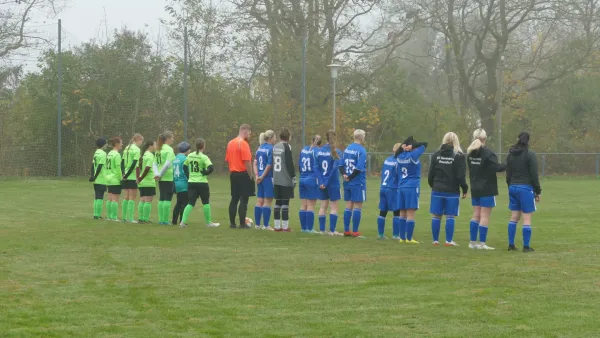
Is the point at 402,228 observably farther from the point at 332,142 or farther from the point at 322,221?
the point at 332,142

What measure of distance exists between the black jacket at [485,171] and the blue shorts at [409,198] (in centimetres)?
112

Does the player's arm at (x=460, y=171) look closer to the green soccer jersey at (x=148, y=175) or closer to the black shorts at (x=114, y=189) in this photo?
the green soccer jersey at (x=148, y=175)

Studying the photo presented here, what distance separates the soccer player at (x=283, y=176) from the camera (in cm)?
1644

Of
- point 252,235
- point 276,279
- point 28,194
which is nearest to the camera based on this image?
point 276,279

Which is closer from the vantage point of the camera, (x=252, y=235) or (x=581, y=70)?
(x=252, y=235)

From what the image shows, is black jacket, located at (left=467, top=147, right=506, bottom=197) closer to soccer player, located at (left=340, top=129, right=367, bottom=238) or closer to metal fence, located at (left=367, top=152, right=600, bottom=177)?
soccer player, located at (left=340, top=129, right=367, bottom=238)

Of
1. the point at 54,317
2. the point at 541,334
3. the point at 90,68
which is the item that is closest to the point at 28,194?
the point at 90,68

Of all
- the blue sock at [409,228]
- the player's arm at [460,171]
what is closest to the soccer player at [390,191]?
the blue sock at [409,228]

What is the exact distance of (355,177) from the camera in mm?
15539

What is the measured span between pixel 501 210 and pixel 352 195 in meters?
8.03

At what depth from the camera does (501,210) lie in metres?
22.6

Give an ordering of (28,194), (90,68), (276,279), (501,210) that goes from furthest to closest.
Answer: (90,68) → (28,194) → (501,210) → (276,279)

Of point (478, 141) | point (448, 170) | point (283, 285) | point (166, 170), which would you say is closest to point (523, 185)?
point (478, 141)

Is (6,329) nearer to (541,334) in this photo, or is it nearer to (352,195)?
(541,334)
